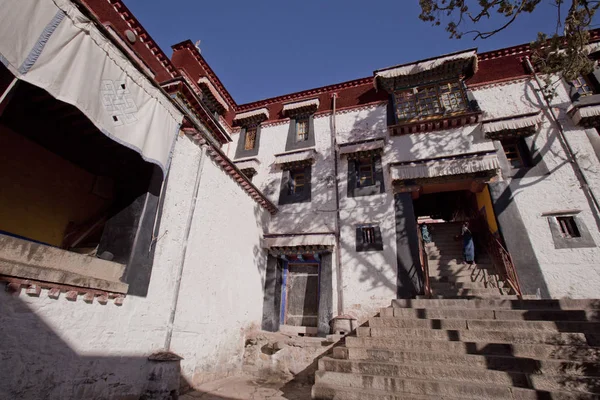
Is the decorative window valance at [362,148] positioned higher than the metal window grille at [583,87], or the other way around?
the metal window grille at [583,87]

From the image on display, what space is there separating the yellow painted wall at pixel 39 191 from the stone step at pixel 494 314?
24.7 feet

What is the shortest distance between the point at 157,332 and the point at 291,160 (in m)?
7.86

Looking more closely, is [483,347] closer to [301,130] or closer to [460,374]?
[460,374]

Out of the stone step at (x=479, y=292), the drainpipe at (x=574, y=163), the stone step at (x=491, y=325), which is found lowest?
the stone step at (x=491, y=325)

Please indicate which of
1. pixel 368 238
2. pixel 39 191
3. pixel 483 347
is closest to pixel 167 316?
pixel 39 191

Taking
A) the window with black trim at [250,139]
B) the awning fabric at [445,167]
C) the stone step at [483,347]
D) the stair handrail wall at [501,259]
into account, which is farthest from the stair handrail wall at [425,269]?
the window with black trim at [250,139]

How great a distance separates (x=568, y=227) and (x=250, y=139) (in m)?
12.1

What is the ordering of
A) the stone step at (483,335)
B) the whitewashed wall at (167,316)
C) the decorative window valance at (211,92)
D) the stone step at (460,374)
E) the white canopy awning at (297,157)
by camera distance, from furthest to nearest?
the decorative window valance at (211,92), the white canopy awning at (297,157), the stone step at (483,335), the stone step at (460,374), the whitewashed wall at (167,316)

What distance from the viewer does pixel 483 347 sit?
183 inches

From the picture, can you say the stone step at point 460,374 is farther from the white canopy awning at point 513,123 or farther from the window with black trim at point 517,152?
the white canopy awning at point 513,123

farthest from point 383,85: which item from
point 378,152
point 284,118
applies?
point 284,118

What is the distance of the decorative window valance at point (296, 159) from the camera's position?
11094mm

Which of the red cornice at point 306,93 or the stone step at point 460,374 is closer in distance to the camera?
the stone step at point 460,374

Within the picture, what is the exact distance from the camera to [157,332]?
474 cm
